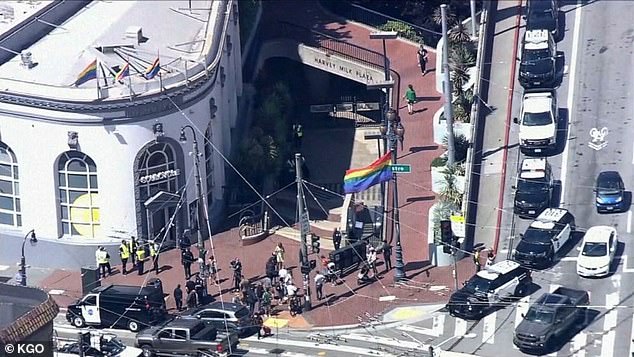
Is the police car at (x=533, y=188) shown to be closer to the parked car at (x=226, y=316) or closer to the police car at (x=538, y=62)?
the police car at (x=538, y=62)

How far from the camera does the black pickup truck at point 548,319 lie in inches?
2014

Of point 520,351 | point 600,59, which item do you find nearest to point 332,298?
point 520,351

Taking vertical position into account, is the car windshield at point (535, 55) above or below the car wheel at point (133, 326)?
above

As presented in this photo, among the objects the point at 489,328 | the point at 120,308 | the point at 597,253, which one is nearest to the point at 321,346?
the point at 489,328

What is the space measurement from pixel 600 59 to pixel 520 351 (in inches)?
1132

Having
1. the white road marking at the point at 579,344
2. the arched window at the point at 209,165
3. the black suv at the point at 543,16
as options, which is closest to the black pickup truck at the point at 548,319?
the white road marking at the point at 579,344

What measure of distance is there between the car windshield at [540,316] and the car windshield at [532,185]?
39.6ft

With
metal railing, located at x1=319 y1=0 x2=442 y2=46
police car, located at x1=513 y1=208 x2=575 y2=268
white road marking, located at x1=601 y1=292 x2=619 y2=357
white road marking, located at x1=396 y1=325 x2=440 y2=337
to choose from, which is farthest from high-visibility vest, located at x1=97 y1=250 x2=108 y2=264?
metal railing, located at x1=319 y1=0 x2=442 y2=46

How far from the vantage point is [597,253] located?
189ft

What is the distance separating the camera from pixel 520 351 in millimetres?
51875

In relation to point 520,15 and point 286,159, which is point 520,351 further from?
point 520,15

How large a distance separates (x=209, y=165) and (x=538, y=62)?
18515 mm

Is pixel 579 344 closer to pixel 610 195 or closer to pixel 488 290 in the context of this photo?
pixel 488 290

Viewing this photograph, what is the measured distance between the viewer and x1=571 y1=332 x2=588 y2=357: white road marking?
5147 centimetres
